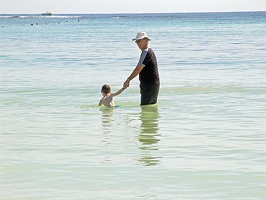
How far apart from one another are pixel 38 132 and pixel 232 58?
18870 millimetres

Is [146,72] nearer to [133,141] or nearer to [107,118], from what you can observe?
[107,118]

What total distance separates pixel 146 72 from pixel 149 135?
2.12m

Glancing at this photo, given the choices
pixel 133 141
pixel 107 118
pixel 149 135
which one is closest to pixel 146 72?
pixel 107 118

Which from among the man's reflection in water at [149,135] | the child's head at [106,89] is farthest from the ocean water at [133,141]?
the child's head at [106,89]

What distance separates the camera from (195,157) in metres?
8.96

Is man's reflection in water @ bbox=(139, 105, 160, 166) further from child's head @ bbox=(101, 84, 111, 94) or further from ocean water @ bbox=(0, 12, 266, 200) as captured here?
child's head @ bbox=(101, 84, 111, 94)

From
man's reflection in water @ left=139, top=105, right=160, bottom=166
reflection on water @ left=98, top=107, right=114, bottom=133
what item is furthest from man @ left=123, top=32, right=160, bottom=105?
reflection on water @ left=98, top=107, right=114, bottom=133

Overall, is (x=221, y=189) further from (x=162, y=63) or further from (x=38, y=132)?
(x=162, y=63)

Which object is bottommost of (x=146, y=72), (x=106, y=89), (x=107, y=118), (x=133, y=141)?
(x=107, y=118)

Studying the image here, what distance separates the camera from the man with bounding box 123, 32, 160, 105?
12.4m

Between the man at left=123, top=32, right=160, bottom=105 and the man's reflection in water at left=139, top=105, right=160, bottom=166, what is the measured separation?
1.02ft

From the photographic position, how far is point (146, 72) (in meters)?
12.8

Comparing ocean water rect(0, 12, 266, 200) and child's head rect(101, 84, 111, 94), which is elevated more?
child's head rect(101, 84, 111, 94)

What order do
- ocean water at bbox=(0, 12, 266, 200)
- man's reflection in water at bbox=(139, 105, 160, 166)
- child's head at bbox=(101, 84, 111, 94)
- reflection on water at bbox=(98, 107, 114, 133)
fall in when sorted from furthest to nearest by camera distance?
child's head at bbox=(101, 84, 111, 94) → reflection on water at bbox=(98, 107, 114, 133) → man's reflection in water at bbox=(139, 105, 160, 166) → ocean water at bbox=(0, 12, 266, 200)
